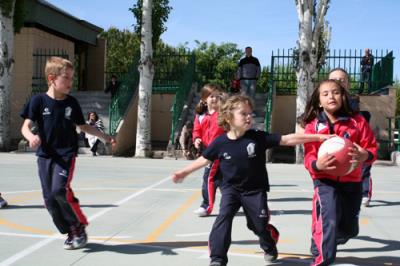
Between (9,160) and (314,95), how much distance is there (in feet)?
38.1

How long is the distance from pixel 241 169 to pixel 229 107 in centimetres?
54

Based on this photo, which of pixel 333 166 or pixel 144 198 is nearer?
pixel 333 166

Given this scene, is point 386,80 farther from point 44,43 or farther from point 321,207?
point 321,207

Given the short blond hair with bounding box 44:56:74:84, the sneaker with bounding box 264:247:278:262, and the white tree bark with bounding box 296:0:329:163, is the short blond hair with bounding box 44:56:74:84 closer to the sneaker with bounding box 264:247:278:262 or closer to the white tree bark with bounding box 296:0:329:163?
the sneaker with bounding box 264:247:278:262

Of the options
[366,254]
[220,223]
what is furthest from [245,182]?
[366,254]

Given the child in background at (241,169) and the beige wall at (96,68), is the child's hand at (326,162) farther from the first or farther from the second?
the beige wall at (96,68)

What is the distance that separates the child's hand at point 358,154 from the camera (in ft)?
12.9

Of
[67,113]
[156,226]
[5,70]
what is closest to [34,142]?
[67,113]

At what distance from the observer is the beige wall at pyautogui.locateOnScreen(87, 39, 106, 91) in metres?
27.6

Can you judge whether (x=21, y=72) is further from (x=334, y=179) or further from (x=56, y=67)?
(x=334, y=179)

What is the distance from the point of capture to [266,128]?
56.6 feet

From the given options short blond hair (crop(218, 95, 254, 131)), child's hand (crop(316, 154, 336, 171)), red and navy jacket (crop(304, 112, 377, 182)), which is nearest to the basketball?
child's hand (crop(316, 154, 336, 171))

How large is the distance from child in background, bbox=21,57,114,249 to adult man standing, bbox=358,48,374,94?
51.6 feet

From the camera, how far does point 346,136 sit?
424 centimetres
